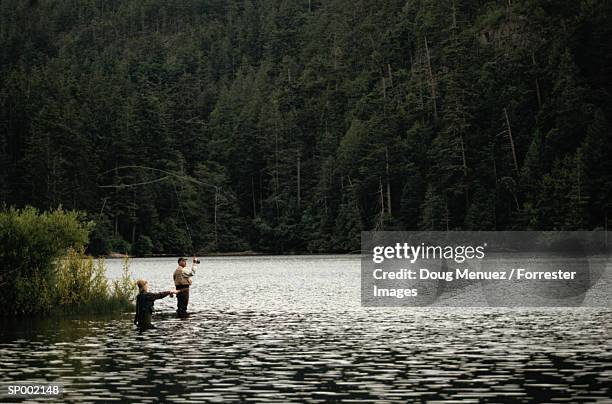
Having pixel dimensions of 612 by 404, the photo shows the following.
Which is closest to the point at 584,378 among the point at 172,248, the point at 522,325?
the point at 522,325

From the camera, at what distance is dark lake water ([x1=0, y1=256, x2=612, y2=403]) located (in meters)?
25.3

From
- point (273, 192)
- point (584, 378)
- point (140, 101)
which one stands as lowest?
point (584, 378)

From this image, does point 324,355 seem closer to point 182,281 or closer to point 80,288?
point 182,281

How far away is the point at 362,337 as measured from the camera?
124 feet

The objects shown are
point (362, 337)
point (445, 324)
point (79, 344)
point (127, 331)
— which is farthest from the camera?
point (445, 324)

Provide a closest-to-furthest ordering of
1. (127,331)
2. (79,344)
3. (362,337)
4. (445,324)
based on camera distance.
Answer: (79,344), (362,337), (127,331), (445,324)

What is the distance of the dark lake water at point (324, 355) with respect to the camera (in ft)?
83.0

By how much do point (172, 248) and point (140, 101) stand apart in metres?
32.1

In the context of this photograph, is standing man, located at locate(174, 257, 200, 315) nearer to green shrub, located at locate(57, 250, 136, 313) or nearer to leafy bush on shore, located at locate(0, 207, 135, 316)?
green shrub, located at locate(57, 250, 136, 313)

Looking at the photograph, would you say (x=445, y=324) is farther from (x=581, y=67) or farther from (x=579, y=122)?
(x=581, y=67)

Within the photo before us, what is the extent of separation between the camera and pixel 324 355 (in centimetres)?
3234

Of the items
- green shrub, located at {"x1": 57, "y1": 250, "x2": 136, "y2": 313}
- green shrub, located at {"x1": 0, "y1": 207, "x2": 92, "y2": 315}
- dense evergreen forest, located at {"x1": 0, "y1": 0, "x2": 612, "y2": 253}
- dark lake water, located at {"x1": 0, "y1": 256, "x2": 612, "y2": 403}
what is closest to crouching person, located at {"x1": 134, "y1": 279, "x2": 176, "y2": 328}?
dark lake water, located at {"x1": 0, "y1": 256, "x2": 612, "y2": 403}

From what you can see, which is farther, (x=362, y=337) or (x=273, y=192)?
(x=273, y=192)

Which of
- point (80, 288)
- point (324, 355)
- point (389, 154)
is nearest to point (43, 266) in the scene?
point (80, 288)
